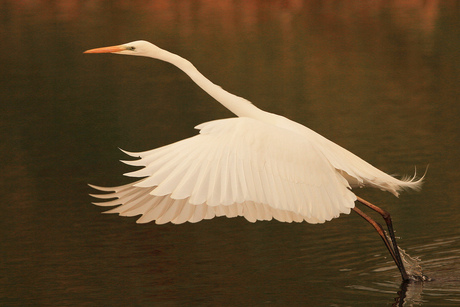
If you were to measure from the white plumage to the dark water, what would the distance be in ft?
2.20

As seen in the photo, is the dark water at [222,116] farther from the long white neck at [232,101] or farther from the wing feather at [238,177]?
the long white neck at [232,101]

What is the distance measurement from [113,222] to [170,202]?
2.47m

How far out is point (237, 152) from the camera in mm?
5715

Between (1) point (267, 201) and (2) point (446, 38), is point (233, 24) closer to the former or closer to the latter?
(2) point (446, 38)

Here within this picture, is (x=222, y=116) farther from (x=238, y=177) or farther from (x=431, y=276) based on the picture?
(x=238, y=177)

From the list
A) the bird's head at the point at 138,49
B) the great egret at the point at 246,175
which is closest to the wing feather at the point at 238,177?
the great egret at the point at 246,175

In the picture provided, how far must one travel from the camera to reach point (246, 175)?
222 inches

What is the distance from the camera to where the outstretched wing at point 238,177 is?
5453mm

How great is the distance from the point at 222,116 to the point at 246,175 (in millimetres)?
7107

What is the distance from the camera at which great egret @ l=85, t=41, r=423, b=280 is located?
5.46m

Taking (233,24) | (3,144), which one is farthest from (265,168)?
(233,24)

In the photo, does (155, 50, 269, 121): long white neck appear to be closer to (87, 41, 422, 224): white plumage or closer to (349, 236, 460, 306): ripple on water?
(87, 41, 422, 224): white plumage

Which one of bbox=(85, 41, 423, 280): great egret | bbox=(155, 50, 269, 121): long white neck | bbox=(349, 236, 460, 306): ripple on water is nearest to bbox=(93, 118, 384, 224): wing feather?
bbox=(85, 41, 423, 280): great egret

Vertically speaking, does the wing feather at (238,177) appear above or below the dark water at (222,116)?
above
